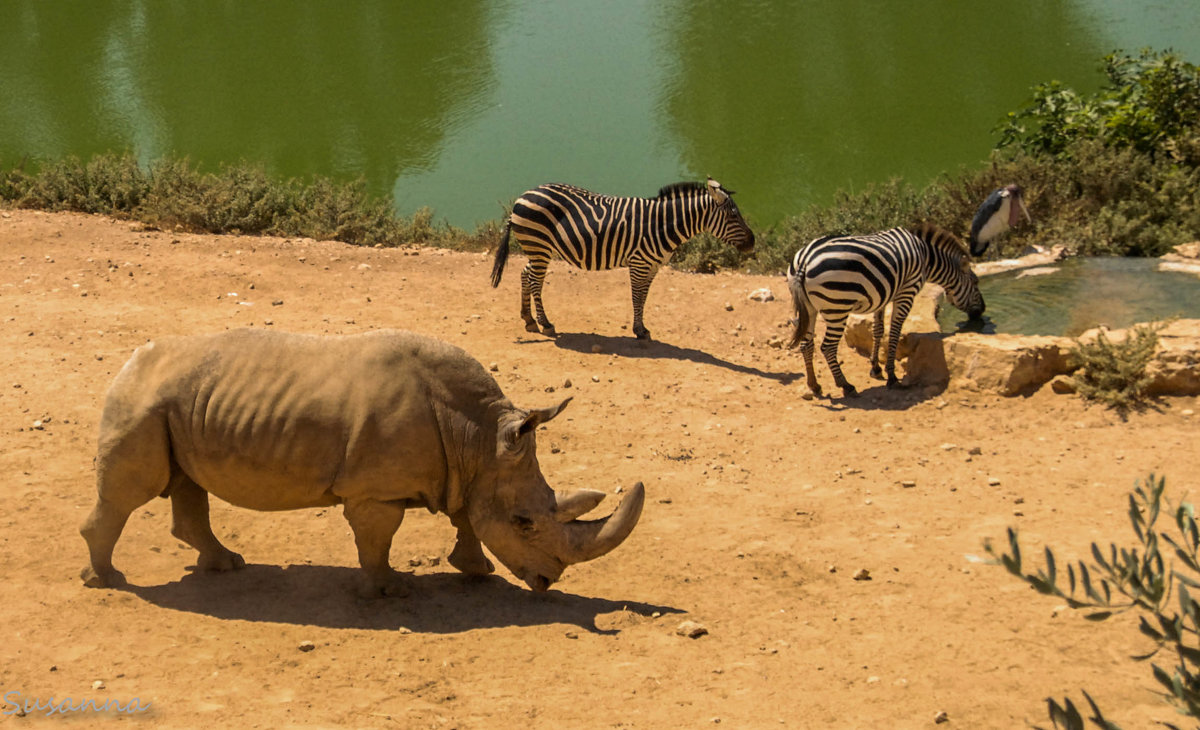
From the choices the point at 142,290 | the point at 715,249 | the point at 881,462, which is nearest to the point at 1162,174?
the point at 715,249

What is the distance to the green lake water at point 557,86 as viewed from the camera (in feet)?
69.9

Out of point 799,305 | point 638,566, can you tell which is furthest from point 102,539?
point 799,305

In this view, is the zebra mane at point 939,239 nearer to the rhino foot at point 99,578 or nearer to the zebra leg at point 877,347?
the zebra leg at point 877,347

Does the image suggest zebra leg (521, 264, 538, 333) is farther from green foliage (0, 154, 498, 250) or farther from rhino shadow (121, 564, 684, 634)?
rhino shadow (121, 564, 684, 634)

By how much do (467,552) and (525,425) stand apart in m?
0.97

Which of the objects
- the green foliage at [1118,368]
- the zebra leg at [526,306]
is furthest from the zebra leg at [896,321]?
the zebra leg at [526,306]

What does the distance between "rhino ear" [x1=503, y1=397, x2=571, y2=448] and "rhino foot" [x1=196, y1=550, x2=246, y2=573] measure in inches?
72.0

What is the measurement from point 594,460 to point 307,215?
26.6ft

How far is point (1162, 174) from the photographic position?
46.7 ft

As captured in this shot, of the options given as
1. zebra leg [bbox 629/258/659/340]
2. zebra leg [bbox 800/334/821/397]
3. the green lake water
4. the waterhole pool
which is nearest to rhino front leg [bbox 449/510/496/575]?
zebra leg [bbox 800/334/821/397]

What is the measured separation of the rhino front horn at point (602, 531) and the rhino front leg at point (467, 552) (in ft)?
2.03

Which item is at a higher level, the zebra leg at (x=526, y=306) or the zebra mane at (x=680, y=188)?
the zebra mane at (x=680, y=188)

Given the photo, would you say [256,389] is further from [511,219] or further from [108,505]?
[511,219]

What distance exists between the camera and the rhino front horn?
239 inches
